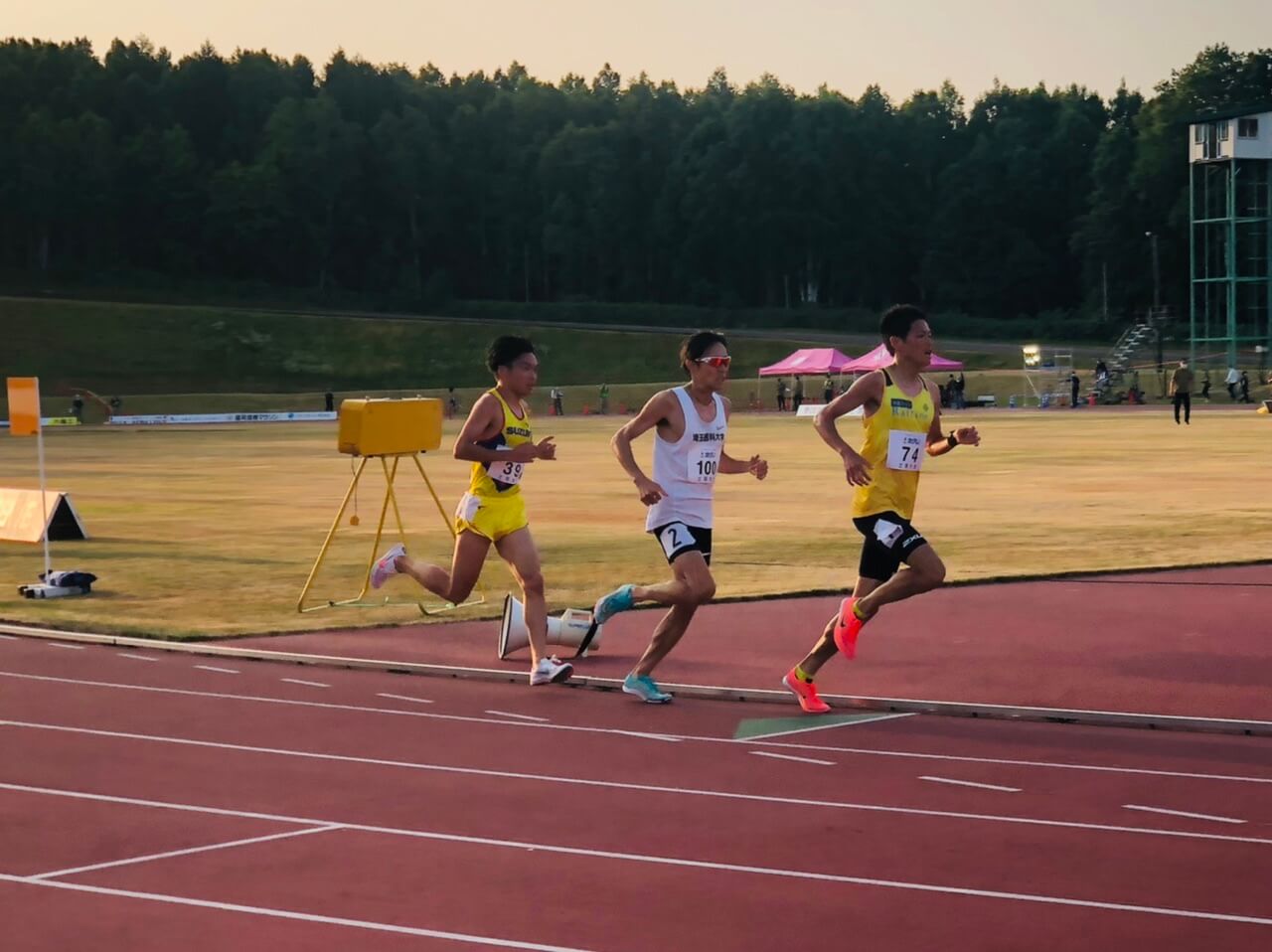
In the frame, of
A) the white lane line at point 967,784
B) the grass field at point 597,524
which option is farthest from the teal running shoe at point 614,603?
the grass field at point 597,524

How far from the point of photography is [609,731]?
9.57m

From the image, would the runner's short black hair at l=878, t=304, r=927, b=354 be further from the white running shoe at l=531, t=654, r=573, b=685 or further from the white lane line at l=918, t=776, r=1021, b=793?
the white lane line at l=918, t=776, r=1021, b=793

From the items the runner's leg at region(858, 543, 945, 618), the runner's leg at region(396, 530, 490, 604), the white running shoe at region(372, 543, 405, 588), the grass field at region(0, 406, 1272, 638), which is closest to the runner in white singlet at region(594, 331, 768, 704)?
the runner's leg at region(858, 543, 945, 618)

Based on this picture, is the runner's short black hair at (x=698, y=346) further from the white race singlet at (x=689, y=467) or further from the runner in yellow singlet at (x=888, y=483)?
the runner in yellow singlet at (x=888, y=483)

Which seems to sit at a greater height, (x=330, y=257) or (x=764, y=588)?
(x=330, y=257)

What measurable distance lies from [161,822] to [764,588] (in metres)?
8.43

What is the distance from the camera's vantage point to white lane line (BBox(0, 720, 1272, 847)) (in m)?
7.25

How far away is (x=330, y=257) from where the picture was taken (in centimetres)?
15075

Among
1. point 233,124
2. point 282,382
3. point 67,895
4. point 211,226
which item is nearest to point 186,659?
point 67,895

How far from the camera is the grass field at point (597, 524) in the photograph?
52.7 ft

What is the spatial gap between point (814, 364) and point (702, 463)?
64888 mm

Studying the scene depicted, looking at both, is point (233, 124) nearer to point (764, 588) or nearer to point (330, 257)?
point (330, 257)

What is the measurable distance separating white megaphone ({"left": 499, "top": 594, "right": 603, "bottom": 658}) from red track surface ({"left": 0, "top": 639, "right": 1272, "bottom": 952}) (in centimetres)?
130

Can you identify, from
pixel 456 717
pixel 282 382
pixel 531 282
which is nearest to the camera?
pixel 456 717
